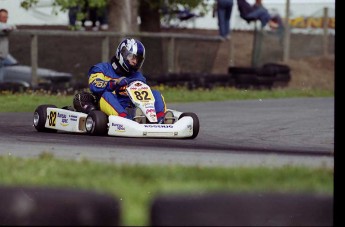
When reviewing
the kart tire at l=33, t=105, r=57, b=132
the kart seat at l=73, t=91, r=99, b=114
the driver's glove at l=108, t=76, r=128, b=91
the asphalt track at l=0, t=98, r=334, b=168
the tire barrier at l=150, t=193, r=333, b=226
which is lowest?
the asphalt track at l=0, t=98, r=334, b=168

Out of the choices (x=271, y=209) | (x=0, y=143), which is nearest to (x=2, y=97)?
(x=0, y=143)

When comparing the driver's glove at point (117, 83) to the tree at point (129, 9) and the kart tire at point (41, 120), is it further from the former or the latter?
the tree at point (129, 9)

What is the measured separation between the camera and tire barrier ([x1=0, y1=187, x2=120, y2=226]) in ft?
13.3

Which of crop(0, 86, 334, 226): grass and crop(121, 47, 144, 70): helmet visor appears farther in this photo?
crop(121, 47, 144, 70): helmet visor

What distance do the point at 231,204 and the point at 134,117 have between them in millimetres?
6866

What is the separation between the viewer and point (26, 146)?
9453 millimetres

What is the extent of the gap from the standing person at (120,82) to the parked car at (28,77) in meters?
6.40

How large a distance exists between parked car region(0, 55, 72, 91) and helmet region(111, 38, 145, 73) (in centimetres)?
646

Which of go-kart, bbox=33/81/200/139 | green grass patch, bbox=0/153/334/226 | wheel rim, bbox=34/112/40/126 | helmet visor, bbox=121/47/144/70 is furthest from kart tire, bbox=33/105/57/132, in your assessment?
green grass patch, bbox=0/153/334/226

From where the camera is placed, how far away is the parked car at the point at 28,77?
18266 mm

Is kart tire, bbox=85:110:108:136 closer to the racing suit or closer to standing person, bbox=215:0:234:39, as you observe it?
the racing suit

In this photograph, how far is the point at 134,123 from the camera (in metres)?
10.6

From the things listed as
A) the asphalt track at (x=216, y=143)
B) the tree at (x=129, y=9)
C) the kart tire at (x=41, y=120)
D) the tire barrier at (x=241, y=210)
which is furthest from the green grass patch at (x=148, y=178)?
the tree at (x=129, y=9)

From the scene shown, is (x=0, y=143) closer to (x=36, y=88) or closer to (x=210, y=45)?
(x=36, y=88)
